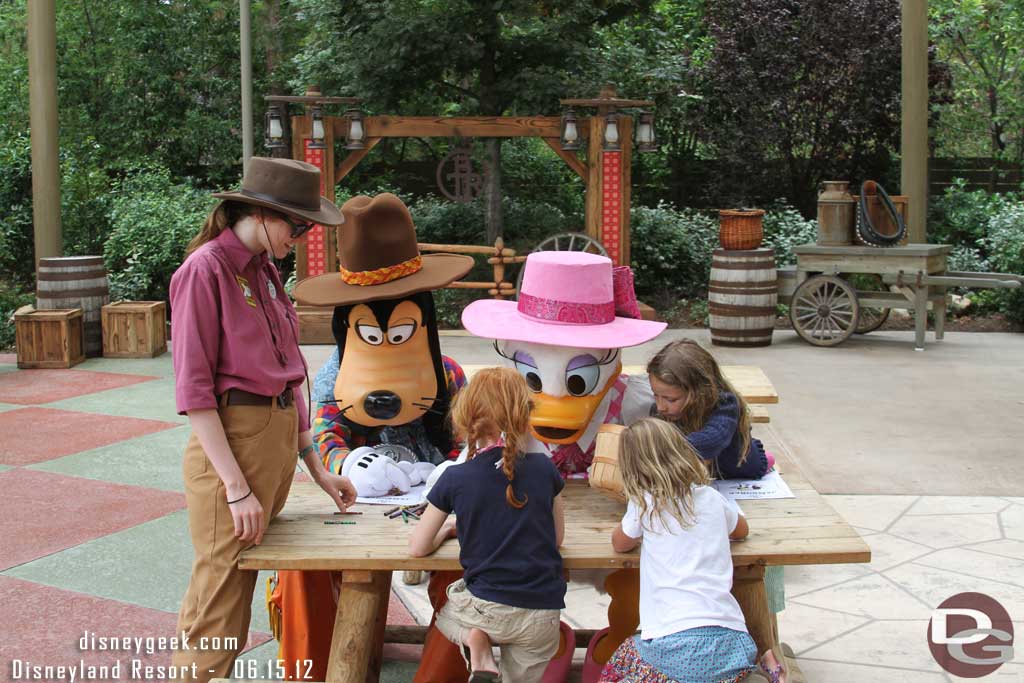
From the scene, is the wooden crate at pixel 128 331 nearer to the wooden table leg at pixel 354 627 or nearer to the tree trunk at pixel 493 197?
the tree trunk at pixel 493 197

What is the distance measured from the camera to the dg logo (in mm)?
3715

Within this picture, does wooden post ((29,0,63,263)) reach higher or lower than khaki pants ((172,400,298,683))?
higher

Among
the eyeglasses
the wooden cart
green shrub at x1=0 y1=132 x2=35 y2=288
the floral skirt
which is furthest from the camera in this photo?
green shrub at x1=0 y1=132 x2=35 y2=288

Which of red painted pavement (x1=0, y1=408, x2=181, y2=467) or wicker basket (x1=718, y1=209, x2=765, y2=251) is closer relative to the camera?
red painted pavement (x1=0, y1=408, x2=181, y2=467)

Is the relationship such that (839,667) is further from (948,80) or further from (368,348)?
(948,80)

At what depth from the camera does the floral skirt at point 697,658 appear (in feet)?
8.92

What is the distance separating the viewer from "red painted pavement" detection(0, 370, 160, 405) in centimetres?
843

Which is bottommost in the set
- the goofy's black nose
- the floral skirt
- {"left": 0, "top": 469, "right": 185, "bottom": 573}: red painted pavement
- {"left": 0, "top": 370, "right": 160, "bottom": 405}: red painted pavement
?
{"left": 0, "top": 469, "right": 185, "bottom": 573}: red painted pavement

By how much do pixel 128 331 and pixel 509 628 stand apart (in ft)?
26.0

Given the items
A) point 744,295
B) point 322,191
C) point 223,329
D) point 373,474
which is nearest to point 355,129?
point 322,191

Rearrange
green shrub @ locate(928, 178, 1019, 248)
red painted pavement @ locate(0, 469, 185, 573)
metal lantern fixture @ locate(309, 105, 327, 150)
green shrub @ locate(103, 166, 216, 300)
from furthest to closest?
green shrub @ locate(928, 178, 1019, 248) < green shrub @ locate(103, 166, 216, 300) < metal lantern fixture @ locate(309, 105, 327, 150) < red painted pavement @ locate(0, 469, 185, 573)

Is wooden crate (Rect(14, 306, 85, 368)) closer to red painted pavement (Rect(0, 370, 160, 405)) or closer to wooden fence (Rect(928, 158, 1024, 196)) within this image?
red painted pavement (Rect(0, 370, 160, 405))

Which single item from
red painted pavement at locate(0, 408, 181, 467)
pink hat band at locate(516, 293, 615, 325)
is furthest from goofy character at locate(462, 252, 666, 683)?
red painted pavement at locate(0, 408, 181, 467)

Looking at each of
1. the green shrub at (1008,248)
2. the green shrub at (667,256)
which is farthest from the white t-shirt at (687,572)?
the green shrub at (667,256)
